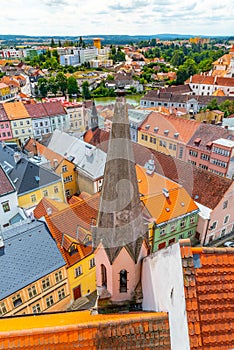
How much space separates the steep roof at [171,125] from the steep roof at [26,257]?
30914mm

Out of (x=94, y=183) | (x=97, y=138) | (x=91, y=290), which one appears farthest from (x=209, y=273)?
(x=97, y=138)

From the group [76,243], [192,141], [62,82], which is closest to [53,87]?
[62,82]

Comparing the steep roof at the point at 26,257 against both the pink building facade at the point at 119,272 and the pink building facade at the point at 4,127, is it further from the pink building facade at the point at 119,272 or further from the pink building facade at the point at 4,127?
the pink building facade at the point at 4,127

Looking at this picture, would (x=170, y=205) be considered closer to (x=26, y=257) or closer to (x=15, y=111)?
(x=26, y=257)

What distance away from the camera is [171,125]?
47.6 metres

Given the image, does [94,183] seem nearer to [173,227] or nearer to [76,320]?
[173,227]

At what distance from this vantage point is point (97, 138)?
4688 cm

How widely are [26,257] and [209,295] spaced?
1621 cm

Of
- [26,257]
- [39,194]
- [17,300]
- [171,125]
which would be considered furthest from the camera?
[171,125]

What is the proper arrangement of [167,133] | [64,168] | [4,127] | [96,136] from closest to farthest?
[64,168] → [167,133] → [96,136] → [4,127]

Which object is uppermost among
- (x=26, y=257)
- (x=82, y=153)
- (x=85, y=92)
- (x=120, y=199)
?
(x=85, y=92)

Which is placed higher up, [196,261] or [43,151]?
[196,261]

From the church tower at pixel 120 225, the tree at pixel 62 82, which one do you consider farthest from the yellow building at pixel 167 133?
the tree at pixel 62 82

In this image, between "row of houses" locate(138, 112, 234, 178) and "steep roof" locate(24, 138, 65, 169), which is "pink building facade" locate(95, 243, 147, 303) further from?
"row of houses" locate(138, 112, 234, 178)
